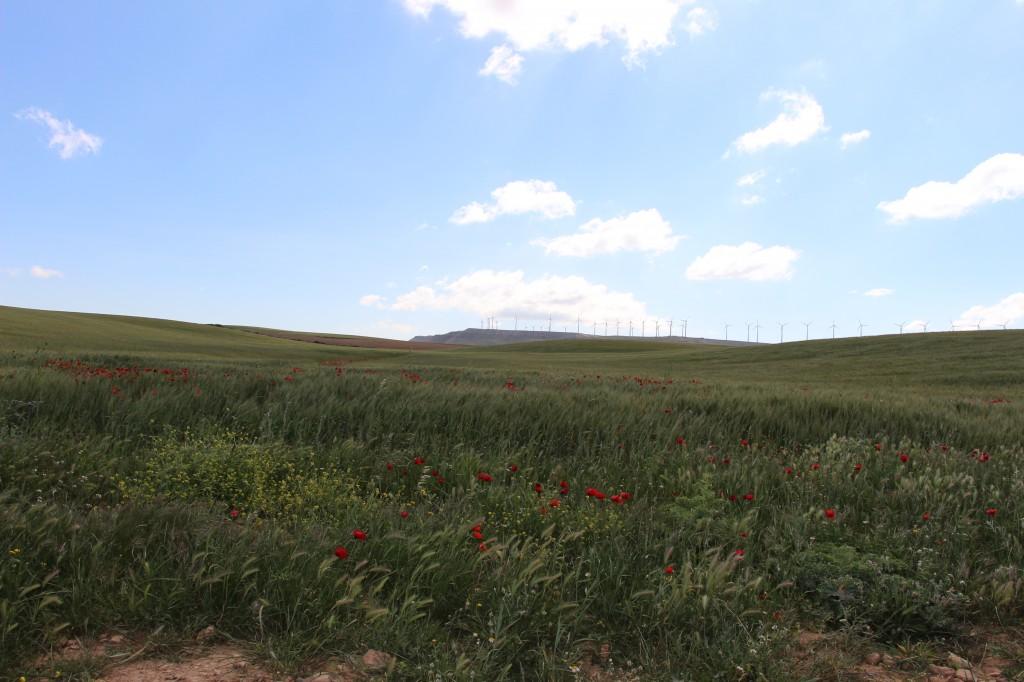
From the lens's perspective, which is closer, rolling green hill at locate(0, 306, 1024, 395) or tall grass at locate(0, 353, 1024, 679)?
tall grass at locate(0, 353, 1024, 679)

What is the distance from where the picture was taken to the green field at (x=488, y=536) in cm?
266

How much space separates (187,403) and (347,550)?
161 inches

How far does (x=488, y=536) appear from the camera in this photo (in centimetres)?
367

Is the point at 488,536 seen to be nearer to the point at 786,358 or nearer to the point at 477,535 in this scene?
the point at 477,535

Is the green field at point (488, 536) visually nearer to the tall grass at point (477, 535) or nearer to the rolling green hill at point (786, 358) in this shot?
the tall grass at point (477, 535)

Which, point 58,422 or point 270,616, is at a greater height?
point 58,422

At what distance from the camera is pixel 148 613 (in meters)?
2.71

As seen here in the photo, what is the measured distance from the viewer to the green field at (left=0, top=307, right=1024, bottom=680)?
2660 millimetres

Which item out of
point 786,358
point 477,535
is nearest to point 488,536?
point 477,535

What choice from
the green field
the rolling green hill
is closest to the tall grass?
the green field

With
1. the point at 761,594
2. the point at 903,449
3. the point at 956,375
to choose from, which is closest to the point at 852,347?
the point at 956,375

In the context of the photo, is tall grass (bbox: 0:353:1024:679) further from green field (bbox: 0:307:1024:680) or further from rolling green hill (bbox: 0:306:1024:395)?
rolling green hill (bbox: 0:306:1024:395)

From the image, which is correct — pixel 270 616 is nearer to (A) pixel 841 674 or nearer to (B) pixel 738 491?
(A) pixel 841 674

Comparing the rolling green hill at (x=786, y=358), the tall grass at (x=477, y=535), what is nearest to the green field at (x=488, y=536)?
the tall grass at (x=477, y=535)
